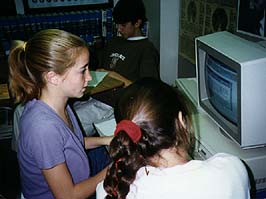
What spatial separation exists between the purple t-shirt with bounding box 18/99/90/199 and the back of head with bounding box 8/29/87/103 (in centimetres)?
6

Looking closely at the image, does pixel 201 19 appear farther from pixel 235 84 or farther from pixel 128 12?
pixel 235 84

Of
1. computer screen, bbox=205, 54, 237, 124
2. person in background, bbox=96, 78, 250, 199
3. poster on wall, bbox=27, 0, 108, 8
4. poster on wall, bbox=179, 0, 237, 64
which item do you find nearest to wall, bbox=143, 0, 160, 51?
poster on wall, bbox=179, 0, 237, 64

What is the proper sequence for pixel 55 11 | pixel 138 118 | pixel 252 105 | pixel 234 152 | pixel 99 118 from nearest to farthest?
pixel 138 118 → pixel 252 105 → pixel 234 152 → pixel 99 118 → pixel 55 11

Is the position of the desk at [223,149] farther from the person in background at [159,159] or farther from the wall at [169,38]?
the wall at [169,38]

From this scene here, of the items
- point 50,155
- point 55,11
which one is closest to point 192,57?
point 55,11

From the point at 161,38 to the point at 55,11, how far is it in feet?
3.07

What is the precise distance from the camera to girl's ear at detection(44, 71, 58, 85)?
41.2 inches

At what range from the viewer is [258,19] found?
1.29 m

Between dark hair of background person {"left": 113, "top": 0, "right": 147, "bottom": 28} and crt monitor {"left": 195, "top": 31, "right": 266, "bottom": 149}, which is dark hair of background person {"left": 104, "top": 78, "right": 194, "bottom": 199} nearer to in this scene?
crt monitor {"left": 195, "top": 31, "right": 266, "bottom": 149}

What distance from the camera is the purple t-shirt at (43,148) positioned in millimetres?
1000

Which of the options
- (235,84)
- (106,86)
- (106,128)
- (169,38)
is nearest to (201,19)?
(169,38)

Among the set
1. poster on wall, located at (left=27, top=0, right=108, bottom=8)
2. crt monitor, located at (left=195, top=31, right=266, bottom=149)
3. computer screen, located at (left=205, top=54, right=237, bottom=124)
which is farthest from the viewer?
poster on wall, located at (left=27, top=0, right=108, bottom=8)

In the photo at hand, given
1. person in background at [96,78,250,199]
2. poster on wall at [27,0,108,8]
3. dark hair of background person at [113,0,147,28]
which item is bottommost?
person in background at [96,78,250,199]

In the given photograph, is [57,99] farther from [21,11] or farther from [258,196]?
[21,11]
